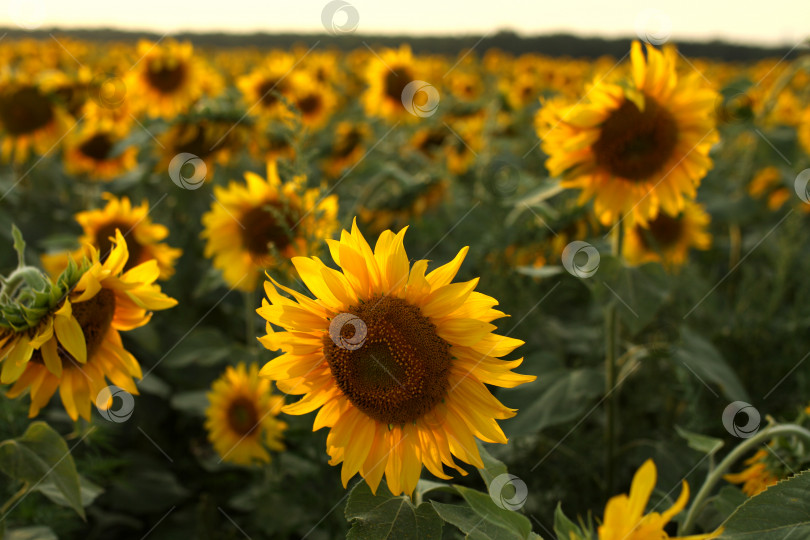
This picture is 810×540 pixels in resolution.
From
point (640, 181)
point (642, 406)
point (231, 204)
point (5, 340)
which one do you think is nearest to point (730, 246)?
point (642, 406)

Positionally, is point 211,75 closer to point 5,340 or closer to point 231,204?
point 231,204

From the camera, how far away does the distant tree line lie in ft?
68.1

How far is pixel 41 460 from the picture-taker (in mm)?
1314

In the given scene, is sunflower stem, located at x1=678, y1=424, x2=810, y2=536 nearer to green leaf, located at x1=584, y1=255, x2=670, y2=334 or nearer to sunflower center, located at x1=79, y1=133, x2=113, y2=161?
green leaf, located at x1=584, y1=255, x2=670, y2=334

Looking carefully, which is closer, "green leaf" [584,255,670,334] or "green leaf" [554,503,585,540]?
"green leaf" [554,503,585,540]

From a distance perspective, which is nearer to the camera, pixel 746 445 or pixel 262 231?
pixel 746 445

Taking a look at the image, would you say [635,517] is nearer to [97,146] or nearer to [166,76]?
[97,146]

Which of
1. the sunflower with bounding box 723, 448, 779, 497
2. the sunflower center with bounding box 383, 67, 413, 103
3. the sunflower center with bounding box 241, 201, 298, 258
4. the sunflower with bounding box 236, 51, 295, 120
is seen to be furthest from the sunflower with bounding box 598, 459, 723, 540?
the sunflower center with bounding box 383, 67, 413, 103

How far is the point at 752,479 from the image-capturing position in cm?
154

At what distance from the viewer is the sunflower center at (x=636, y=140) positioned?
191 centimetres

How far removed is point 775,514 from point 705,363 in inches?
45.5

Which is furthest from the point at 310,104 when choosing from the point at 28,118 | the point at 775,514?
the point at 775,514

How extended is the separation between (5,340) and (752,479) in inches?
66.9

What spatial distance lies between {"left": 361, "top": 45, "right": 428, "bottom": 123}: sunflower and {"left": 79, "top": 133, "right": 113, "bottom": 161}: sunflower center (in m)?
2.05
